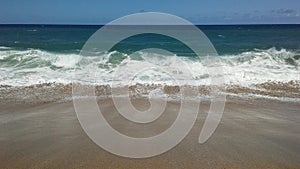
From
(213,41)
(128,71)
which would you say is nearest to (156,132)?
(128,71)

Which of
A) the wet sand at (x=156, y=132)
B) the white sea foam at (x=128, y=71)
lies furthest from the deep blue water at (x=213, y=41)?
the wet sand at (x=156, y=132)

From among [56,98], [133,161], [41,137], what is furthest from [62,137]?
[56,98]

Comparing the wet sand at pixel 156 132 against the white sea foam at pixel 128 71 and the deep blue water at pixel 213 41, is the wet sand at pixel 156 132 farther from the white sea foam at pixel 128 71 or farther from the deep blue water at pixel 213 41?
the deep blue water at pixel 213 41

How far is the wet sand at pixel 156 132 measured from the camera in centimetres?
397

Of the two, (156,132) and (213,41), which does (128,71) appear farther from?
(213,41)

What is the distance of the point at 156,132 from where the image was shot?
5.11m

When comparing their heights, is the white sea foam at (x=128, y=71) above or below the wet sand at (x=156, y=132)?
above

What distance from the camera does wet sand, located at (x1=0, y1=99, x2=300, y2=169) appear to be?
13.0 ft

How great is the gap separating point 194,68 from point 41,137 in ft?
23.6

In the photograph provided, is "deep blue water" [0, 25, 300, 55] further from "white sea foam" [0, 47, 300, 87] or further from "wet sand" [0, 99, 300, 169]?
"wet sand" [0, 99, 300, 169]

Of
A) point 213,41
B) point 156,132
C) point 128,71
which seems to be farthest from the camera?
point 213,41

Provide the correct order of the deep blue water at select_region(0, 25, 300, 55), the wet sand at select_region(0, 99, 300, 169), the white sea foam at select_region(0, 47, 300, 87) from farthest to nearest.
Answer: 1. the deep blue water at select_region(0, 25, 300, 55)
2. the white sea foam at select_region(0, 47, 300, 87)
3. the wet sand at select_region(0, 99, 300, 169)

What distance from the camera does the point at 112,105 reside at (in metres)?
6.75

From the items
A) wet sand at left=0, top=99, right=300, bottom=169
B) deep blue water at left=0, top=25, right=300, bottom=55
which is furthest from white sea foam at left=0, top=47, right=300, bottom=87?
deep blue water at left=0, top=25, right=300, bottom=55
